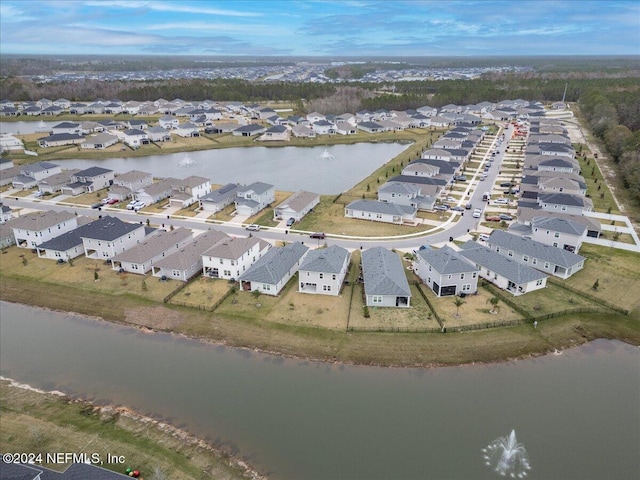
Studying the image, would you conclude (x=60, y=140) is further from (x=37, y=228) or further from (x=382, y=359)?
(x=382, y=359)

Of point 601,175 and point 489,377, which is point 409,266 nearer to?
point 489,377

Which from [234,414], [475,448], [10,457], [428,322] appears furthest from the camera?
[428,322]

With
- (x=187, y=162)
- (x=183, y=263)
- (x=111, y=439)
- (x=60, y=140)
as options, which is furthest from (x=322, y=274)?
(x=60, y=140)

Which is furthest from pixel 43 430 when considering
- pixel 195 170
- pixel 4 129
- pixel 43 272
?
pixel 4 129

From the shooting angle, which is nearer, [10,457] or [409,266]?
[10,457]

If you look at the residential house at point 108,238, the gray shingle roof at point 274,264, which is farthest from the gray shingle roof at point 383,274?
the residential house at point 108,238

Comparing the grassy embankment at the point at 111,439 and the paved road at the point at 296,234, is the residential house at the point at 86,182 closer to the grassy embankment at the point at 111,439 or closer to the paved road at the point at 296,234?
the paved road at the point at 296,234
